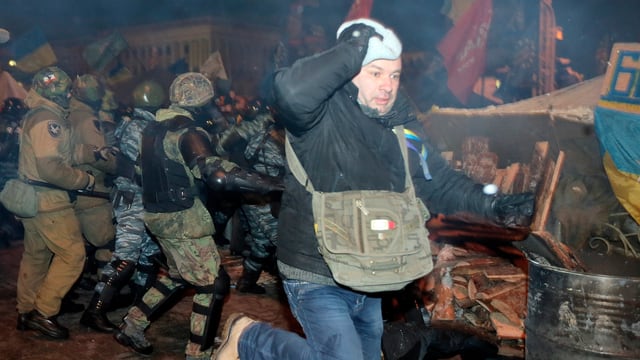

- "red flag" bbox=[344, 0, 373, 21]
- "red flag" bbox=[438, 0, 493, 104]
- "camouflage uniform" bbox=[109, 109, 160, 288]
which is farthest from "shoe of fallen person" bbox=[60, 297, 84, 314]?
"red flag" bbox=[438, 0, 493, 104]

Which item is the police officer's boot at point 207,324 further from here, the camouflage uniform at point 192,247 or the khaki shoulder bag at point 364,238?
the khaki shoulder bag at point 364,238

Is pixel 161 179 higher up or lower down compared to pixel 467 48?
lower down

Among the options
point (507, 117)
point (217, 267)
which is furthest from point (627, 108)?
point (217, 267)

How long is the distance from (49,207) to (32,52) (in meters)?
4.62

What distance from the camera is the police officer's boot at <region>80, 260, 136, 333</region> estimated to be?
555cm

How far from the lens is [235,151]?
23.7 feet

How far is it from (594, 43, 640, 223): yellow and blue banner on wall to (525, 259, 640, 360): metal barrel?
2528mm

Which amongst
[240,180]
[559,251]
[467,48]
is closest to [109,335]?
[240,180]

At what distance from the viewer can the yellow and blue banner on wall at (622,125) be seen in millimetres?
5543

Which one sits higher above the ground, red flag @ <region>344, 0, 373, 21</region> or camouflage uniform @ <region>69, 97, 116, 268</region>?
red flag @ <region>344, 0, 373, 21</region>

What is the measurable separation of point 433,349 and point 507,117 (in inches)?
142

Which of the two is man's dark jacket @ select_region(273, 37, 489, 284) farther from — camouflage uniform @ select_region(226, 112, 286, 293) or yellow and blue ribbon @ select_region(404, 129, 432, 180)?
camouflage uniform @ select_region(226, 112, 286, 293)

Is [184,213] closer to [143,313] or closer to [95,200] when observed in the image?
[143,313]

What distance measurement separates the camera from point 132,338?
16.3 ft
